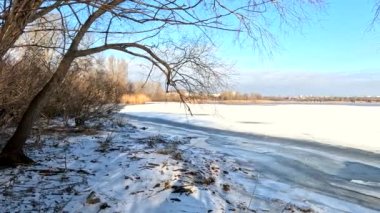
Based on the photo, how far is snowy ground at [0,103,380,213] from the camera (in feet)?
23.2

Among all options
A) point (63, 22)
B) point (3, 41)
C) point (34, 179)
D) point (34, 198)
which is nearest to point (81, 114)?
point (34, 179)

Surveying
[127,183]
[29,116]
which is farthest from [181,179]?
[29,116]

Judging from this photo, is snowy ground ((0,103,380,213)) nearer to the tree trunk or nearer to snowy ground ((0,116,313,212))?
snowy ground ((0,116,313,212))

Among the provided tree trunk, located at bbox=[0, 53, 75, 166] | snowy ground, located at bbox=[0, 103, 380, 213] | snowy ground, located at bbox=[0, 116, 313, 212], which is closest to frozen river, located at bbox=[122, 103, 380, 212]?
snowy ground, located at bbox=[0, 103, 380, 213]

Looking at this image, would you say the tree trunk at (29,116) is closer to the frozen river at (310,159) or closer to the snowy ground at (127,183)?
the snowy ground at (127,183)

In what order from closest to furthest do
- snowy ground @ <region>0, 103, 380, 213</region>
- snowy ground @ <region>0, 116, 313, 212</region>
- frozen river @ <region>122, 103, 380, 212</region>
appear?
snowy ground @ <region>0, 116, 313, 212</region>, snowy ground @ <region>0, 103, 380, 213</region>, frozen river @ <region>122, 103, 380, 212</region>

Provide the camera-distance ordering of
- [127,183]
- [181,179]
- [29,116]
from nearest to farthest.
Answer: [127,183], [181,179], [29,116]

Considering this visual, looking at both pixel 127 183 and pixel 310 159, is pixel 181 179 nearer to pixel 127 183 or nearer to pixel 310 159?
pixel 127 183

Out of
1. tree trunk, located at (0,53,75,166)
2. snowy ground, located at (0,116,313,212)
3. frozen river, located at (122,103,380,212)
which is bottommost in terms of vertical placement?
frozen river, located at (122,103,380,212)

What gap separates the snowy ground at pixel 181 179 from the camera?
7.07 m

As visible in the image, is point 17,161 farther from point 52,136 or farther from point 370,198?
point 370,198

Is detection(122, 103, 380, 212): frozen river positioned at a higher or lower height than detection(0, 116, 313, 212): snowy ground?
lower

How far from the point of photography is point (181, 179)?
8.56 metres

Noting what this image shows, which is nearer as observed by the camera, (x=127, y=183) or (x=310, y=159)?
(x=127, y=183)
